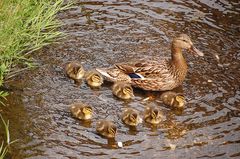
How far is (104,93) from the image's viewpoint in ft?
24.5

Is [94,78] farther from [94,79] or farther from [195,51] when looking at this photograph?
[195,51]

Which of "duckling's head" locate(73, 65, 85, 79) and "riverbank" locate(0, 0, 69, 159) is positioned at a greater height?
"riverbank" locate(0, 0, 69, 159)

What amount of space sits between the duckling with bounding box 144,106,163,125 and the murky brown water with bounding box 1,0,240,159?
100 millimetres

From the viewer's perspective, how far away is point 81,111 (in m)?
6.79

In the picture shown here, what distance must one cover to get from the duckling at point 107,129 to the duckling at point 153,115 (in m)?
0.41

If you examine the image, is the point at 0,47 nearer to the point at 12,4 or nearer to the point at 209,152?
the point at 12,4

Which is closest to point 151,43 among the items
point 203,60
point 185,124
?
point 203,60

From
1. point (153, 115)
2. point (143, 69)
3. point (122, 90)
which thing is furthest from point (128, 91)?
point (153, 115)

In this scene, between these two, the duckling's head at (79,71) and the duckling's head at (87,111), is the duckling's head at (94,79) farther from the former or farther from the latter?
the duckling's head at (87,111)

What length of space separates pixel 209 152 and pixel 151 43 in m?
2.50

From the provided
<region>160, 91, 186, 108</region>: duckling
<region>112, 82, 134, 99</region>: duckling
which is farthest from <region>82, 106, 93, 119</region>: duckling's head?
<region>160, 91, 186, 108</region>: duckling

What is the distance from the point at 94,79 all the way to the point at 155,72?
767mm

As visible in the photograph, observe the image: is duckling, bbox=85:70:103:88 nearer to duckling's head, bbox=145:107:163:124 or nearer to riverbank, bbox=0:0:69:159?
riverbank, bbox=0:0:69:159

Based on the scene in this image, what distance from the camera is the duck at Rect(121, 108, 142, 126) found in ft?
22.0
